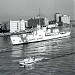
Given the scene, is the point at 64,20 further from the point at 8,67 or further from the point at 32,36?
the point at 8,67

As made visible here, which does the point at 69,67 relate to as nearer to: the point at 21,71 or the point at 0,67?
the point at 21,71

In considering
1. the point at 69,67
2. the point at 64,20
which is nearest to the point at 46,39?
the point at 69,67

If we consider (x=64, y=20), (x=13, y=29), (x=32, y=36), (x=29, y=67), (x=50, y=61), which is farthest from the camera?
(x=64, y=20)

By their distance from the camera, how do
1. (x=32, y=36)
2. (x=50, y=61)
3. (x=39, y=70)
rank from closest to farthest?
(x=39, y=70) < (x=50, y=61) < (x=32, y=36)

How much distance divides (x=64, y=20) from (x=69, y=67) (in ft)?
578

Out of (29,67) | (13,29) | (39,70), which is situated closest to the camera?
(39,70)

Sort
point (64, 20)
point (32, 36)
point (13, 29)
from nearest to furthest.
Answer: point (32, 36) < point (13, 29) < point (64, 20)

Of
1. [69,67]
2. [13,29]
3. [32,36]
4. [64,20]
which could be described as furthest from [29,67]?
[64,20]

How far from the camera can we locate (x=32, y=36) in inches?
2036

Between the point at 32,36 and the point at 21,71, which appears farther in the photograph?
the point at 32,36

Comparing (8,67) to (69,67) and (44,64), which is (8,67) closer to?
(44,64)

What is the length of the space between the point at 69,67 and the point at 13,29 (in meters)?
98.2

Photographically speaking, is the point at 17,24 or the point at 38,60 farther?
the point at 17,24

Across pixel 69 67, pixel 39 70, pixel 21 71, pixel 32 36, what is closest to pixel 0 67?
pixel 21 71
